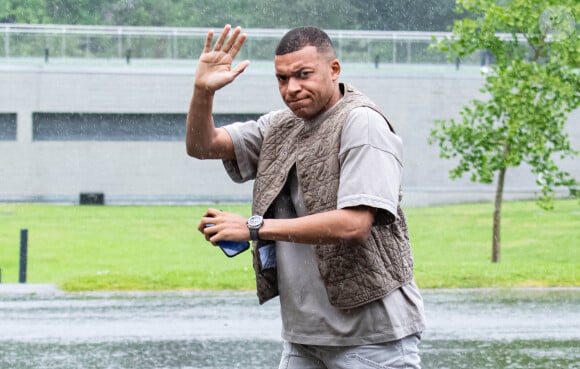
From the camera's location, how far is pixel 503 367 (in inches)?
305

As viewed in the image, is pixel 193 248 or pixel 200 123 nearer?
pixel 200 123

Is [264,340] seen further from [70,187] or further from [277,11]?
[277,11]

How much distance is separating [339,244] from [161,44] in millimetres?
32780

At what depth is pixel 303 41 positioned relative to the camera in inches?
139

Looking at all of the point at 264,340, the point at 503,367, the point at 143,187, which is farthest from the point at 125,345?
the point at 143,187

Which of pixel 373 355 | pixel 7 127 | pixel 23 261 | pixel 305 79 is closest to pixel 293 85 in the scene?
pixel 305 79

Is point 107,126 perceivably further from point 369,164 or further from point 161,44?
point 369,164

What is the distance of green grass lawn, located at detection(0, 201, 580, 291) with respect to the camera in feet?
42.2

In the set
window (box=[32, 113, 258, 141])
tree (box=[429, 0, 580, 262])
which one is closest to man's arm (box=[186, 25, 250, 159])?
tree (box=[429, 0, 580, 262])

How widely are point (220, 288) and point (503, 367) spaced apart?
17.0ft

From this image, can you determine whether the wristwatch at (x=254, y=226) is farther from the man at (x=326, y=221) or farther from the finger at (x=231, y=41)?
the finger at (x=231, y=41)

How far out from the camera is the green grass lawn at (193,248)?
12867 mm

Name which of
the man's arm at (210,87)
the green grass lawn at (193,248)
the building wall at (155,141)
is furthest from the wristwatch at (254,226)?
the building wall at (155,141)

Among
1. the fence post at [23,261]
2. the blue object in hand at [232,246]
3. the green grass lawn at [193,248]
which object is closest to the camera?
the blue object in hand at [232,246]
